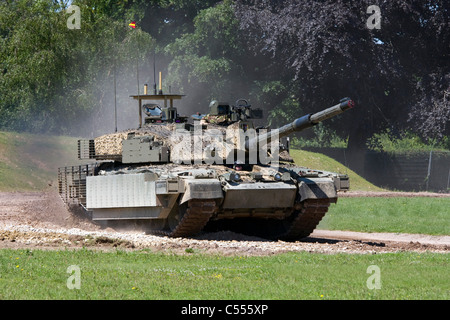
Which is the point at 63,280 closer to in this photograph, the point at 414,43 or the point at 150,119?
the point at 150,119

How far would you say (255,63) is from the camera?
148ft

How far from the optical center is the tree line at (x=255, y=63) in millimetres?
39031

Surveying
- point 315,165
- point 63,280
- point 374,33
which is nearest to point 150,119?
point 63,280

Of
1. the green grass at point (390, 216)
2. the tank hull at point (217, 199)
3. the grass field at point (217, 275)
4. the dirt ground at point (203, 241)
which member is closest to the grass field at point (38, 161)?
the green grass at point (390, 216)

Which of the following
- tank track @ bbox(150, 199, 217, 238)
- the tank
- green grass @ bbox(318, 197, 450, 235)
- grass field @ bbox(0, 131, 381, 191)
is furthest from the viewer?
grass field @ bbox(0, 131, 381, 191)

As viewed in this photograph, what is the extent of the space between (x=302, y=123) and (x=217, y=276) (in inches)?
234

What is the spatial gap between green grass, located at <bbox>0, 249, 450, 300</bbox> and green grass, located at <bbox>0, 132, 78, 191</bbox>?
70.2 ft

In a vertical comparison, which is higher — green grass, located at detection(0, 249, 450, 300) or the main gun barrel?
the main gun barrel

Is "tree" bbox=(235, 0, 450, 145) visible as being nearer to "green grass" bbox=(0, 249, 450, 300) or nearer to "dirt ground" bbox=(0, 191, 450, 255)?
"dirt ground" bbox=(0, 191, 450, 255)

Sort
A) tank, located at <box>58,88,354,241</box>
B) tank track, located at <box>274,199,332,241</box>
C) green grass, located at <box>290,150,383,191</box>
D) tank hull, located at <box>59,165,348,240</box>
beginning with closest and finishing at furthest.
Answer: tank hull, located at <box>59,165,348,240</box> < tank, located at <box>58,88,354,241</box> < tank track, located at <box>274,199,332,241</box> < green grass, located at <box>290,150,383,191</box>

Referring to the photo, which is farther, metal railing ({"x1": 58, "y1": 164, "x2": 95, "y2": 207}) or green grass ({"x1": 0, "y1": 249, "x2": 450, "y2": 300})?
metal railing ({"x1": 58, "y1": 164, "x2": 95, "y2": 207})

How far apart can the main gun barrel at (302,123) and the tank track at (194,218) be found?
6.90 feet

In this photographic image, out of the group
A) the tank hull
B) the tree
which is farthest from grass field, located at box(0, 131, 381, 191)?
the tank hull

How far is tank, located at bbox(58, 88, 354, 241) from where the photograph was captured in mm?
16906
